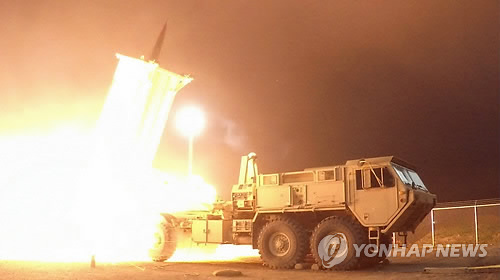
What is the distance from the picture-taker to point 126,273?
14.8 meters

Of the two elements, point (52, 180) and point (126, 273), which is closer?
point (126, 273)

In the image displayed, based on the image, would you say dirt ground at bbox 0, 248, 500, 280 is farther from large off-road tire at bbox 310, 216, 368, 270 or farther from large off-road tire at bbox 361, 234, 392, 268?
large off-road tire at bbox 310, 216, 368, 270

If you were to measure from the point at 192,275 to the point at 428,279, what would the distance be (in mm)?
6228

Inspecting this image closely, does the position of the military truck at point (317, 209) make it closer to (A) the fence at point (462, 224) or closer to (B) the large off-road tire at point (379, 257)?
(B) the large off-road tire at point (379, 257)

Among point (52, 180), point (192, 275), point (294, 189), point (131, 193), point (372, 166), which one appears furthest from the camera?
point (52, 180)

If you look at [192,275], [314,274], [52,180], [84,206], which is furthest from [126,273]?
[52,180]

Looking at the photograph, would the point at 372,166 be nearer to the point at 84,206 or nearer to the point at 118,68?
the point at 118,68

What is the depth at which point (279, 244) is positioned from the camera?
59.3 ft

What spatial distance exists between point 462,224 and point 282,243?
49.8 ft

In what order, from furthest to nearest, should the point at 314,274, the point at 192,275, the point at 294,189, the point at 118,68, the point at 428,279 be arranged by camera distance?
the point at 118,68 → the point at 294,189 → the point at 314,274 → the point at 192,275 → the point at 428,279

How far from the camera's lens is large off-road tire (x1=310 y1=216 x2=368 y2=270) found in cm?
1650

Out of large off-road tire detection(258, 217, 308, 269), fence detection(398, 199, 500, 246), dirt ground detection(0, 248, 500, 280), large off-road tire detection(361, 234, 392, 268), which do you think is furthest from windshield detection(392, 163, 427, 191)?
fence detection(398, 199, 500, 246)

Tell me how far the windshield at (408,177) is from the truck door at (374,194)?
370 mm

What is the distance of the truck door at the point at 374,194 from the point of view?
16.4 m
